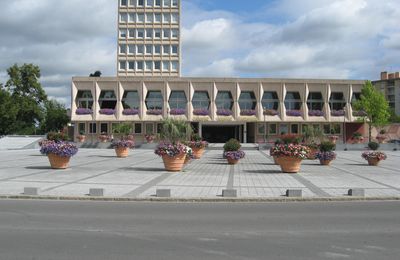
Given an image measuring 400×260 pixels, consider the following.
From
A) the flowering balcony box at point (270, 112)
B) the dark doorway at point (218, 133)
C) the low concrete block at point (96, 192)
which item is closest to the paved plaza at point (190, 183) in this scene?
the low concrete block at point (96, 192)

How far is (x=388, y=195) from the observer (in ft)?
47.1

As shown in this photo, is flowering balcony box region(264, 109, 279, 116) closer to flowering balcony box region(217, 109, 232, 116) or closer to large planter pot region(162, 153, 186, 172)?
flowering balcony box region(217, 109, 232, 116)

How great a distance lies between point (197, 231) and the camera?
8.80 m

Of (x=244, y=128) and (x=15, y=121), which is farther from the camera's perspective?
(x=15, y=121)

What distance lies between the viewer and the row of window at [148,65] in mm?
104438

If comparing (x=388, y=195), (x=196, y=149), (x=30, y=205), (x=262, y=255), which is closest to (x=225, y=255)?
(x=262, y=255)

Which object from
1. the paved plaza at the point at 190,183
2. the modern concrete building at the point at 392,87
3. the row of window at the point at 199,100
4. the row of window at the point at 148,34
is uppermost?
the row of window at the point at 148,34

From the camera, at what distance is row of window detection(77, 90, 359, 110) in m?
69.6

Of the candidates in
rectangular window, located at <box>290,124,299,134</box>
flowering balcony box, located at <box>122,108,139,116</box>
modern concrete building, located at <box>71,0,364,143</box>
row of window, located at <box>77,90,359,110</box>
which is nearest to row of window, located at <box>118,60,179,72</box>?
modern concrete building, located at <box>71,0,364,143</box>

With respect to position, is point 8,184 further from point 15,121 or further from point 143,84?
point 15,121

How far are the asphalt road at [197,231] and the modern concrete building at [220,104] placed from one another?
5517 centimetres

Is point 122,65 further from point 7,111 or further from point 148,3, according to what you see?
point 7,111

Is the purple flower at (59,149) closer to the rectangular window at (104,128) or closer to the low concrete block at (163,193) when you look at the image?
the low concrete block at (163,193)

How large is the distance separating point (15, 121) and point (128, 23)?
36.5 metres
